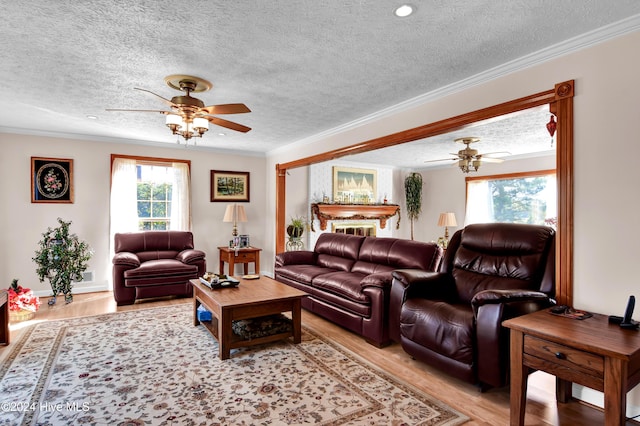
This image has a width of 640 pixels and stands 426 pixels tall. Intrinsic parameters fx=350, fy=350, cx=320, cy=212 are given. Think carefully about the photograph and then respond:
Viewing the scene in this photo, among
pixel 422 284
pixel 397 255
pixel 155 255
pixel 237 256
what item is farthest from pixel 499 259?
pixel 155 255

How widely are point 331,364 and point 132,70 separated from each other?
9.50ft

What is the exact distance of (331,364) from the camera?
2.88 m

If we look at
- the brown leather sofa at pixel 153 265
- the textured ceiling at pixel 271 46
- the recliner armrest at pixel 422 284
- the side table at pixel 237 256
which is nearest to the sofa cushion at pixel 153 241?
the brown leather sofa at pixel 153 265

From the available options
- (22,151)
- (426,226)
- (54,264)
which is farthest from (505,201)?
(22,151)

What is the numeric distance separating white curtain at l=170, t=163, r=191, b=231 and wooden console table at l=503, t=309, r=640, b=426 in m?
5.29

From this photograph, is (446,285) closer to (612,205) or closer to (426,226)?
(612,205)

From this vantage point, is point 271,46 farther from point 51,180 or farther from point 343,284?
point 51,180

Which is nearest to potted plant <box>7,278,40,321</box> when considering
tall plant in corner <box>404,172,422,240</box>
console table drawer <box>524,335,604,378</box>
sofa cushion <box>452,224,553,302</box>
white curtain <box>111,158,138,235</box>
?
white curtain <box>111,158,138,235</box>

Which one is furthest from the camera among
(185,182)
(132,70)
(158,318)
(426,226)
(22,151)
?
(426,226)

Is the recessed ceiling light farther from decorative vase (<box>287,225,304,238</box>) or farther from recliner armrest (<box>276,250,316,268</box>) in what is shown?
decorative vase (<box>287,225,304,238</box>)

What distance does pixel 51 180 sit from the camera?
5105mm

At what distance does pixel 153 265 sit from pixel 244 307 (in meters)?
2.37

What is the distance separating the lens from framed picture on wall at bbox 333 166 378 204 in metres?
7.33

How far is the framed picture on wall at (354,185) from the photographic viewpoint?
733 centimetres
